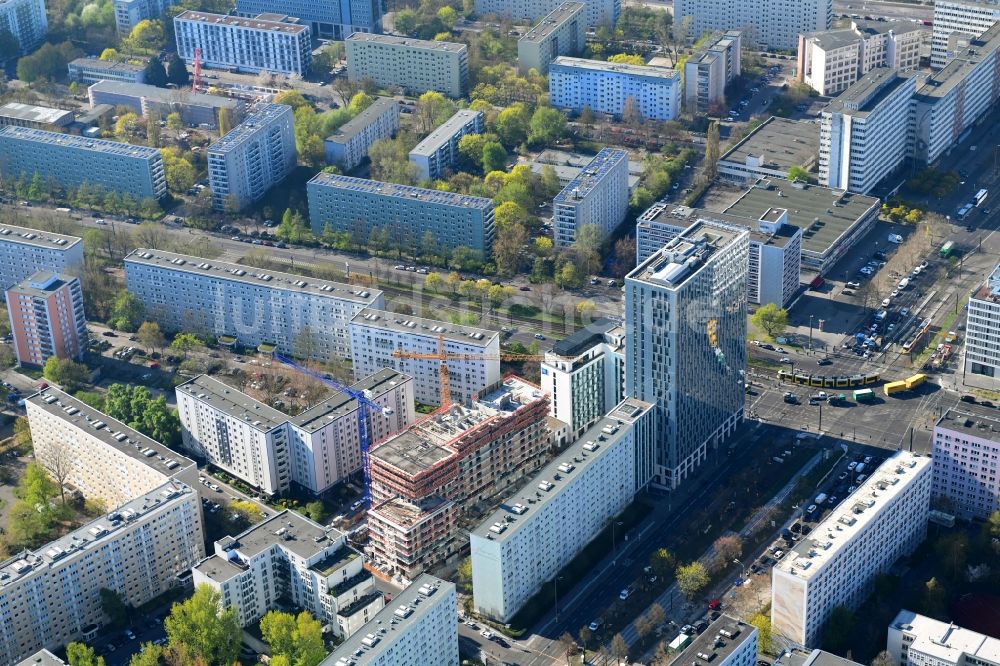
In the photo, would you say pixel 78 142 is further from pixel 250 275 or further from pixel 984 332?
pixel 984 332

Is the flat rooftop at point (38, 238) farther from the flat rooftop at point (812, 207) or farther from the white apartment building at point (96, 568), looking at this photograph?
the flat rooftop at point (812, 207)

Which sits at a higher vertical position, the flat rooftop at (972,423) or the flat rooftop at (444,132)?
the flat rooftop at (444,132)

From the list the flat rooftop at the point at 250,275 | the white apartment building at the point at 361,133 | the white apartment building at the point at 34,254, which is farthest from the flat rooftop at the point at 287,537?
the white apartment building at the point at 361,133

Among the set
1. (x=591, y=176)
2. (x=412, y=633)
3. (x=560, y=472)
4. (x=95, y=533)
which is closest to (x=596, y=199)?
(x=591, y=176)

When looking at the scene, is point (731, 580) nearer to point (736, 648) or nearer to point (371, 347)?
point (736, 648)

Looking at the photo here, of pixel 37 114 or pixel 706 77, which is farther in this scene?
pixel 37 114

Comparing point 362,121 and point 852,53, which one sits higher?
point 852,53

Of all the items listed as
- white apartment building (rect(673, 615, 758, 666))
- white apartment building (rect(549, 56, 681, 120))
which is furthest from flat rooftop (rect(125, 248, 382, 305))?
white apartment building (rect(549, 56, 681, 120))
